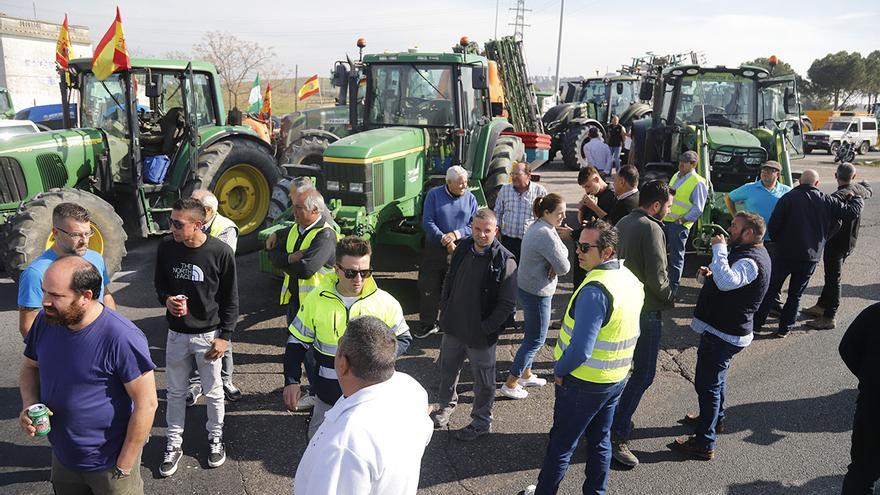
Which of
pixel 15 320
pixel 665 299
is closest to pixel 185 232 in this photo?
pixel 665 299

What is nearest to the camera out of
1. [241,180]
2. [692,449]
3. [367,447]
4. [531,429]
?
[367,447]

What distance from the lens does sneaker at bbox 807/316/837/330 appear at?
6.33 m

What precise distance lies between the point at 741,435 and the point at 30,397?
4369 millimetres

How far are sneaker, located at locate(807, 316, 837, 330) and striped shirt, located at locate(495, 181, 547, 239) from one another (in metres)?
3.18

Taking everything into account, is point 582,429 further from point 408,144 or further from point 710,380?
point 408,144

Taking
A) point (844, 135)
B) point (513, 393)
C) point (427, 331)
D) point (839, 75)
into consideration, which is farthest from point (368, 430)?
point (839, 75)

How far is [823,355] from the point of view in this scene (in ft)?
18.8

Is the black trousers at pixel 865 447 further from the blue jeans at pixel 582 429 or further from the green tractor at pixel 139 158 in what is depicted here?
the green tractor at pixel 139 158

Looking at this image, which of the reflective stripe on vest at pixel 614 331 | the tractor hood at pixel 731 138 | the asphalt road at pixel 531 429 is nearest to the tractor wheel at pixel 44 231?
the asphalt road at pixel 531 429

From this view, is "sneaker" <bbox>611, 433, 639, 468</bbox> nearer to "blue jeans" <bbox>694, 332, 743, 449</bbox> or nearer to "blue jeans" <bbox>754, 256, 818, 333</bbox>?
"blue jeans" <bbox>694, 332, 743, 449</bbox>

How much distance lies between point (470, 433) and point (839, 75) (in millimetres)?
48869

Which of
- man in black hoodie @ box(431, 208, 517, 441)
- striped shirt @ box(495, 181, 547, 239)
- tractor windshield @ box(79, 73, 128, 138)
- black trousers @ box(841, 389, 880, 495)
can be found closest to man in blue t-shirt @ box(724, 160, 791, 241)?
striped shirt @ box(495, 181, 547, 239)

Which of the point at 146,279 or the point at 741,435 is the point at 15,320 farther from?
the point at 741,435

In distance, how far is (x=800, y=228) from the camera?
5719 mm
